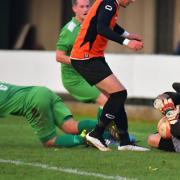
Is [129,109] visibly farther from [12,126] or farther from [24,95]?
[24,95]

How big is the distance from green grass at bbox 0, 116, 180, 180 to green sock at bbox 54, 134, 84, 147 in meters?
0.09

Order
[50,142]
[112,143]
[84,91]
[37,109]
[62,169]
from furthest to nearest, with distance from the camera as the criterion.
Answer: [84,91] → [112,143] → [50,142] → [37,109] → [62,169]

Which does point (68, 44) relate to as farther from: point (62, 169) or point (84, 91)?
point (62, 169)

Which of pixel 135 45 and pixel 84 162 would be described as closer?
pixel 84 162

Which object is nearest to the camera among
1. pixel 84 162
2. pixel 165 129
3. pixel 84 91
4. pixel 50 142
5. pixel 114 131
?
pixel 84 162

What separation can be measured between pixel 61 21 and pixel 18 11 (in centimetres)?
115

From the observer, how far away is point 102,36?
10.5 metres

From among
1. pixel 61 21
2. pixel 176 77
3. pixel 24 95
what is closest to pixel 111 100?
pixel 24 95

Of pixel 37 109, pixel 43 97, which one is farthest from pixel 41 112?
pixel 43 97

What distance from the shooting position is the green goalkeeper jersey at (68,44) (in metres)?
12.2

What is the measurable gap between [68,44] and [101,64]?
1.68 meters

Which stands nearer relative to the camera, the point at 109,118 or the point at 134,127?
the point at 109,118

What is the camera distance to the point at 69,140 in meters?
11.1

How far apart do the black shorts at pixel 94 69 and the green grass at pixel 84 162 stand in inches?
31.4
